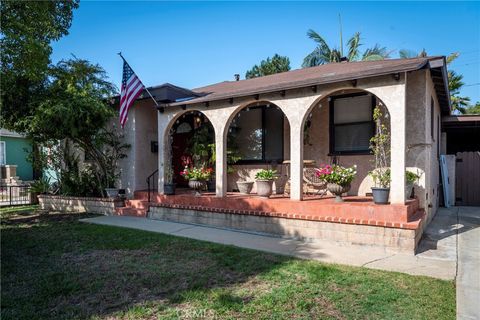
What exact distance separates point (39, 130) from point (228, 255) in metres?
7.35

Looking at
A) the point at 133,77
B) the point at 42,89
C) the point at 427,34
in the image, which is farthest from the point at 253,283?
the point at 427,34

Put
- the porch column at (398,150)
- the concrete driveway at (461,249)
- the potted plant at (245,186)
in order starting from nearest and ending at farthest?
the concrete driveway at (461,249) → the porch column at (398,150) → the potted plant at (245,186)

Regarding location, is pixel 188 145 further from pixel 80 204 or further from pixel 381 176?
pixel 381 176

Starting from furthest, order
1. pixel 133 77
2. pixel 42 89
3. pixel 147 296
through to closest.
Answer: pixel 42 89 < pixel 133 77 < pixel 147 296

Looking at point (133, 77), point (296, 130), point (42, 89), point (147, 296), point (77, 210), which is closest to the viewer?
point (147, 296)

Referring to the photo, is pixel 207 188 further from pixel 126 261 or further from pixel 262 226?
pixel 126 261

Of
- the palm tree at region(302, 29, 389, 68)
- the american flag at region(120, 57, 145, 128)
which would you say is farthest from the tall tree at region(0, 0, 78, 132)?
the palm tree at region(302, 29, 389, 68)

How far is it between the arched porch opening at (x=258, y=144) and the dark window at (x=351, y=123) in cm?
135

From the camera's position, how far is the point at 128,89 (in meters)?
8.47

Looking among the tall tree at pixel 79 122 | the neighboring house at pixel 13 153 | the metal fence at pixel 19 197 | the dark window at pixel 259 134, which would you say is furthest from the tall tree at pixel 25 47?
the neighboring house at pixel 13 153

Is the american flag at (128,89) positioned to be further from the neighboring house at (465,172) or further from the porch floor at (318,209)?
the neighboring house at (465,172)

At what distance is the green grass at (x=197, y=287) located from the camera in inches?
122

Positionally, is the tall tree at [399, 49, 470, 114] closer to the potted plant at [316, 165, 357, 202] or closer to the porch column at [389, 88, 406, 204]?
the porch column at [389, 88, 406, 204]

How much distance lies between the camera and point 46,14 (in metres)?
6.99
